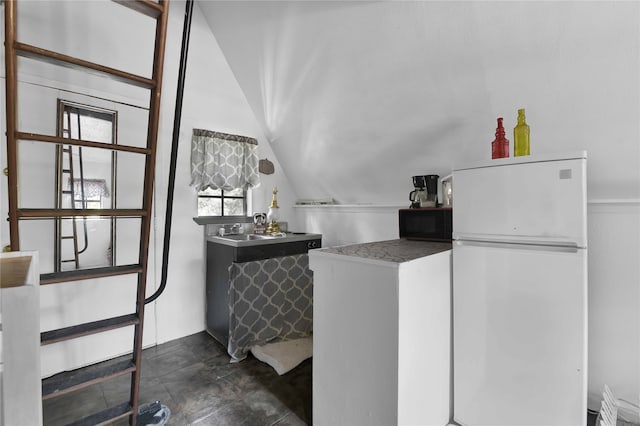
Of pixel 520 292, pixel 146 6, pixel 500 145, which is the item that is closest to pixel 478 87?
pixel 500 145

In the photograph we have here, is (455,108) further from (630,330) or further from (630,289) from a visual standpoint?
(630,330)

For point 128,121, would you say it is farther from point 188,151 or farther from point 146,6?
point 146,6

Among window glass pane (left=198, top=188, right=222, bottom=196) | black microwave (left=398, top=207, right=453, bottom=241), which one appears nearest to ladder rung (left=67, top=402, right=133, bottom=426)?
window glass pane (left=198, top=188, right=222, bottom=196)

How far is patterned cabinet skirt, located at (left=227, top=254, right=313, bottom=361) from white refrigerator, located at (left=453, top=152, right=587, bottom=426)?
1.52 metres

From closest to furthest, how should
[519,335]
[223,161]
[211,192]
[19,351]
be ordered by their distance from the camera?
[19,351] → [519,335] → [223,161] → [211,192]

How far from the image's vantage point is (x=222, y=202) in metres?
3.02

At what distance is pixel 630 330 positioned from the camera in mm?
1605

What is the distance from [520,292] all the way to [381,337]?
72 centimetres

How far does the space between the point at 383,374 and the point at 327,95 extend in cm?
204

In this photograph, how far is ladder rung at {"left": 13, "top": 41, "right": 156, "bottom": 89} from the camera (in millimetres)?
1081

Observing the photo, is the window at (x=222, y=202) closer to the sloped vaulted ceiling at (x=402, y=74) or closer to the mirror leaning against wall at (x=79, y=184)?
the mirror leaning against wall at (x=79, y=184)

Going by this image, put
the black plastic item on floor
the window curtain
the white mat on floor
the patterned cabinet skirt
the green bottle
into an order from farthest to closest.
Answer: the window curtain
the patterned cabinet skirt
the white mat on floor
the black plastic item on floor
the green bottle

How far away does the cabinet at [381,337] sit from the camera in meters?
1.20

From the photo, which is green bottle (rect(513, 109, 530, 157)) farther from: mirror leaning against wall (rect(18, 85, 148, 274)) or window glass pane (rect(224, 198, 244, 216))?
mirror leaning against wall (rect(18, 85, 148, 274))
